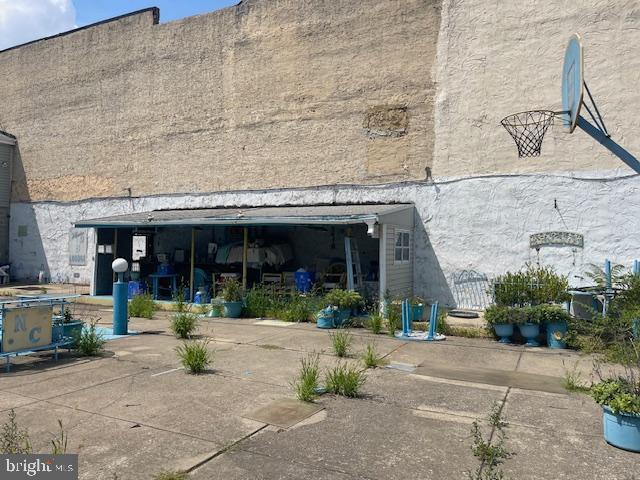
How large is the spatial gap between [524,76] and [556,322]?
7.39m

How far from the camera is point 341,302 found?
39.2 ft

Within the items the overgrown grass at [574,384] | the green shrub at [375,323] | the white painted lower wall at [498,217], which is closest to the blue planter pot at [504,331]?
the green shrub at [375,323]

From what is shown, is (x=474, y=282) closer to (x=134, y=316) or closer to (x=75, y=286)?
(x=134, y=316)

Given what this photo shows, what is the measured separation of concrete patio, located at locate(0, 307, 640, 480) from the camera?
4297 millimetres

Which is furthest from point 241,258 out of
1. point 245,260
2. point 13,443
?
point 13,443

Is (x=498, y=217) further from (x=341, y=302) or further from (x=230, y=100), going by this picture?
(x=230, y=100)

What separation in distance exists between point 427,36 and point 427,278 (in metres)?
7.24

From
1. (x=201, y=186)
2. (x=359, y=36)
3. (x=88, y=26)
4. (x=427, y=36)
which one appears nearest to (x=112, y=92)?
(x=88, y=26)

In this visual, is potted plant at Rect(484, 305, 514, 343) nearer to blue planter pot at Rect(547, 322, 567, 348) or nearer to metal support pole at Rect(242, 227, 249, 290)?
blue planter pot at Rect(547, 322, 567, 348)

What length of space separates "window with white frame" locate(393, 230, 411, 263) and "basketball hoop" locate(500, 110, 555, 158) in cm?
379

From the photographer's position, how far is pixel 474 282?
14.2m

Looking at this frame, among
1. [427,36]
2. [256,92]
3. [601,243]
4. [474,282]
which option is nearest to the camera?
[601,243]

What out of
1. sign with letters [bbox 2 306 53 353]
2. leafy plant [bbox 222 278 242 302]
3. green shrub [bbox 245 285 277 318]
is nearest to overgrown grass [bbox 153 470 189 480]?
sign with letters [bbox 2 306 53 353]

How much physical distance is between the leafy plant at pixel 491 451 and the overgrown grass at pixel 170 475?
7.32 ft
